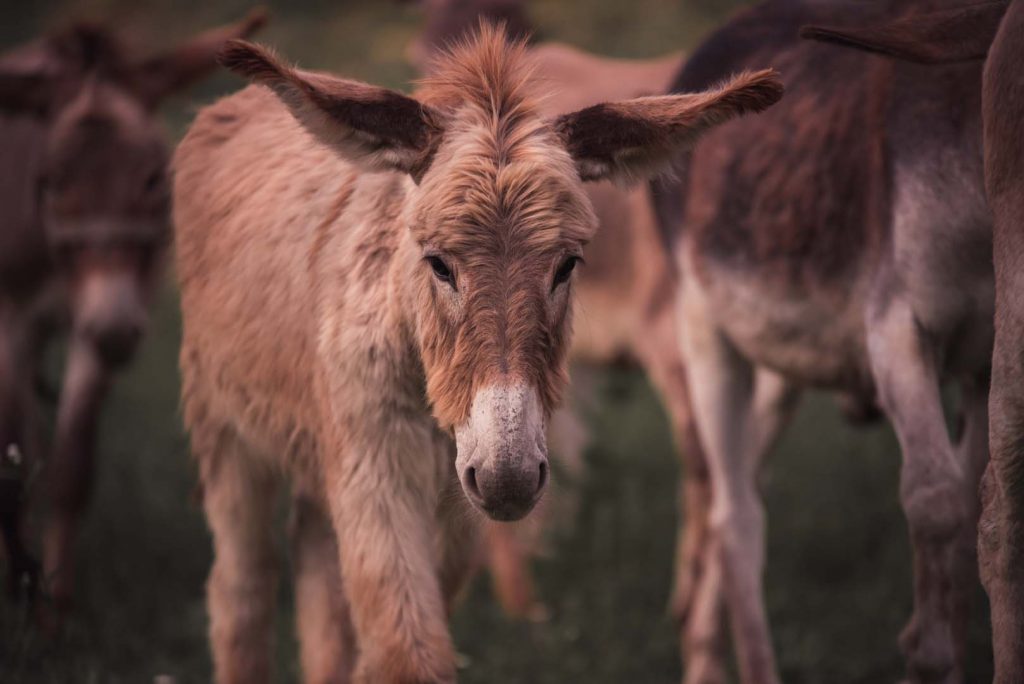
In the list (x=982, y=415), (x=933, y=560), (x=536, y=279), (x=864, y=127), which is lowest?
(x=933, y=560)

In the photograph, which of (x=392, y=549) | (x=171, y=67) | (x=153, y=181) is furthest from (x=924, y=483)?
(x=171, y=67)

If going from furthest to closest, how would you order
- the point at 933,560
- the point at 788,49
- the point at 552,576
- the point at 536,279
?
the point at 552,576, the point at 788,49, the point at 933,560, the point at 536,279

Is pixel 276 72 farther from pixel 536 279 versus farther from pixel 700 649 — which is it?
pixel 700 649

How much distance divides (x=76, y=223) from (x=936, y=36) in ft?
13.7

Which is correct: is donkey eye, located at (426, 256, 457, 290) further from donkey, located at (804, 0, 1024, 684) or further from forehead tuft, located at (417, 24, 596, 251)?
donkey, located at (804, 0, 1024, 684)

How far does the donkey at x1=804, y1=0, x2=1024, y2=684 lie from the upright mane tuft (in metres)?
1.24

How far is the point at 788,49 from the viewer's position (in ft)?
17.4

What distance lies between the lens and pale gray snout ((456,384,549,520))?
Result: 339 cm

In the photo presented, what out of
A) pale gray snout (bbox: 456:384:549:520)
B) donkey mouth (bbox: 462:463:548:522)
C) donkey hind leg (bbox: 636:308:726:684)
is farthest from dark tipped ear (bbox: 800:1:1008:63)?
donkey hind leg (bbox: 636:308:726:684)

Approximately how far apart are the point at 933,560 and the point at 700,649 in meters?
1.96

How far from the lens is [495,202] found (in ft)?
11.9

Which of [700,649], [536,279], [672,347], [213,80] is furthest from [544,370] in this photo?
[213,80]

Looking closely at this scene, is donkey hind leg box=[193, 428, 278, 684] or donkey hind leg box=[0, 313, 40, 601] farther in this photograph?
donkey hind leg box=[0, 313, 40, 601]

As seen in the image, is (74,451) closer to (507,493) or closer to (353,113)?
(353,113)
